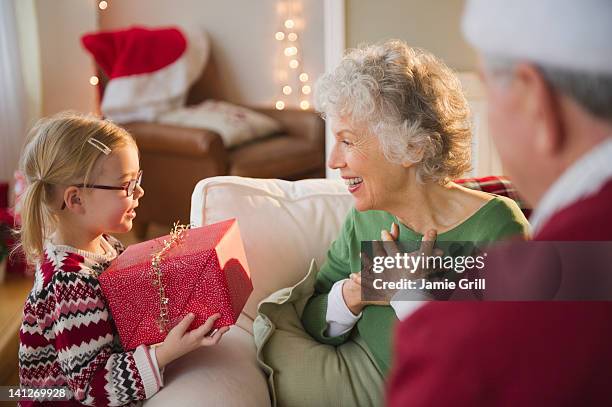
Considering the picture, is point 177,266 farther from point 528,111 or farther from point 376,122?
point 528,111

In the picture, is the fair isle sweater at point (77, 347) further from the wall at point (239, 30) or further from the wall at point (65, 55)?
the wall at point (239, 30)

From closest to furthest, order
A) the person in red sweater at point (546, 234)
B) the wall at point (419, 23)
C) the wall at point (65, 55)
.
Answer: the person in red sweater at point (546, 234) → the wall at point (419, 23) → the wall at point (65, 55)

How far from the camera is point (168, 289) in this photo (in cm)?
142

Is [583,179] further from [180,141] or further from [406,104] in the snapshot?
[180,141]

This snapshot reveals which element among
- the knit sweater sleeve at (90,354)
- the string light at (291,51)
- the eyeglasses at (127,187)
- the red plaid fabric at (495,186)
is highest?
the eyeglasses at (127,187)

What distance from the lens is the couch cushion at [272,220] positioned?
174 cm

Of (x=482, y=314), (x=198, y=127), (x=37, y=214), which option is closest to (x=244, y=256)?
(x=37, y=214)

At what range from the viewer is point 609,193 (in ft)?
2.07

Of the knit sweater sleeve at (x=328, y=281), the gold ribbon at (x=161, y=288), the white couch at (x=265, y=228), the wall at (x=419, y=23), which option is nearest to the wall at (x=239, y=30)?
the wall at (x=419, y=23)

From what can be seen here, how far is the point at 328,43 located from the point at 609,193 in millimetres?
2780

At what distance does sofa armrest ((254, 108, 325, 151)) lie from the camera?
4312mm

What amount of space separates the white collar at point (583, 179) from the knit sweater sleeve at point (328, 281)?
0.98 m

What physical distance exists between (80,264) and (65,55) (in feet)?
11.2

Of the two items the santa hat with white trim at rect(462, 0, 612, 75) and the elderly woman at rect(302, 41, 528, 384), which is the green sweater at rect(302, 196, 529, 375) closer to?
the elderly woman at rect(302, 41, 528, 384)
